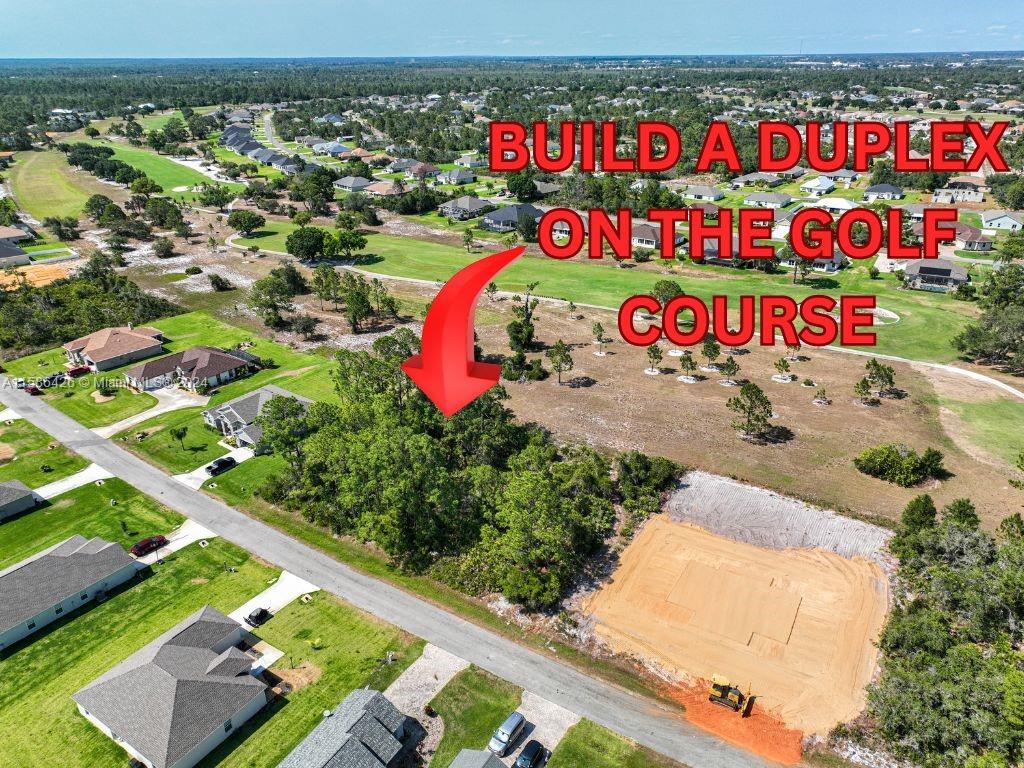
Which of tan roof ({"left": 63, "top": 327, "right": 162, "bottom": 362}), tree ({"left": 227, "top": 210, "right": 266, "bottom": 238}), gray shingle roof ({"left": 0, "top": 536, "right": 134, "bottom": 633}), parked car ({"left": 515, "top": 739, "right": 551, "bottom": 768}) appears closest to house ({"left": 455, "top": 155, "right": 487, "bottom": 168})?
tree ({"left": 227, "top": 210, "right": 266, "bottom": 238})

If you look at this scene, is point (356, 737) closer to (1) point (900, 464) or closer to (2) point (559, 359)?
(2) point (559, 359)

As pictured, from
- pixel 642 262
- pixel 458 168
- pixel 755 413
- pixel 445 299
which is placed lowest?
pixel 755 413

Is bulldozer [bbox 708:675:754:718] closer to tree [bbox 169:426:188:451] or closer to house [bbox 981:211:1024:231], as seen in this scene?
tree [bbox 169:426:188:451]

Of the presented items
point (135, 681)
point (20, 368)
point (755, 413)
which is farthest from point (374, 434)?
point (20, 368)

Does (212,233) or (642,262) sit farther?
(212,233)

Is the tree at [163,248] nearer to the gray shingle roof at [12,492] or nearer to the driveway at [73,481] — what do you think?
the driveway at [73,481]

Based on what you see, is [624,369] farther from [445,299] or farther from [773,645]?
[445,299]

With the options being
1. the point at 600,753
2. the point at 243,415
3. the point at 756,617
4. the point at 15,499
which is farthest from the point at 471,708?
the point at 15,499
